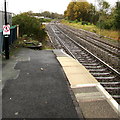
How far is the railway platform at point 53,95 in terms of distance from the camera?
4.13 metres

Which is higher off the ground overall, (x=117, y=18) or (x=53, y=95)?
(x=117, y=18)

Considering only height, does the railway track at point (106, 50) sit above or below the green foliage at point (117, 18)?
below

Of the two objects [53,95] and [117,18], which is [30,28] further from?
[117,18]

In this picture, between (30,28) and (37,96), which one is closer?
(37,96)

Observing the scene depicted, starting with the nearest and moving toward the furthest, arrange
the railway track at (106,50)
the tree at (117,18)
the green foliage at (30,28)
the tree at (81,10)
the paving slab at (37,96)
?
1. the paving slab at (37,96)
2. the railway track at (106,50)
3. the green foliage at (30,28)
4. the tree at (117,18)
5. the tree at (81,10)

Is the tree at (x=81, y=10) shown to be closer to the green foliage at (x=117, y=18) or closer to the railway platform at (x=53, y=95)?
the green foliage at (x=117, y=18)

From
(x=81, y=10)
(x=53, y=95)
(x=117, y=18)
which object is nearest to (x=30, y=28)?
(x=53, y=95)

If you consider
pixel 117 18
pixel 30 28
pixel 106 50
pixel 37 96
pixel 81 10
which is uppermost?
pixel 81 10

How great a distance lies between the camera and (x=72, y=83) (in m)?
6.10

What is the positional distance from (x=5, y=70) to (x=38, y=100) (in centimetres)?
315

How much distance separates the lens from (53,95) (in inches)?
199

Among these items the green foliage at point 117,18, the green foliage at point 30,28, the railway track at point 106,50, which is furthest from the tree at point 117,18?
the green foliage at point 30,28

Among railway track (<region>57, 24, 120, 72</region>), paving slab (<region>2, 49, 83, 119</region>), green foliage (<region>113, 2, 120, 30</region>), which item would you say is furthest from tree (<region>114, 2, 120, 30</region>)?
paving slab (<region>2, 49, 83, 119</region>)

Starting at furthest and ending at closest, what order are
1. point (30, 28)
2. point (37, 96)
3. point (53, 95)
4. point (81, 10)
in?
1. point (81, 10)
2. point (30, 28)
3. point (53, 95)
4. point (37, 96)
